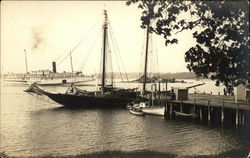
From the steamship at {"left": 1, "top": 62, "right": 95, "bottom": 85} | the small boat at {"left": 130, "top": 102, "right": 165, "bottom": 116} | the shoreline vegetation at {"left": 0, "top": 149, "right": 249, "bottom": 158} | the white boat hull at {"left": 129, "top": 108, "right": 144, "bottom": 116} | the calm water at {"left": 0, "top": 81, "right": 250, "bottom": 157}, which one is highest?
the steamship at {"left": 1, "top": 62, "right": 95, "bottom": 85}

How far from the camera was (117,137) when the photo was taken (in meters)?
24.9

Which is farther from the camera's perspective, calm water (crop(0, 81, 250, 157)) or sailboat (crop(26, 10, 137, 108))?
sailboat (crop(26, 10, 137, 108))

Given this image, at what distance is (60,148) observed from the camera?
21172 millimetres

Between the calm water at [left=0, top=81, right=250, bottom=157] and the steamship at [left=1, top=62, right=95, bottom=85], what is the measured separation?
295 ft

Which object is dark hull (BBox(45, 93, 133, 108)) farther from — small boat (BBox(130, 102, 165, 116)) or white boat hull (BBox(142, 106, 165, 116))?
white boat hull (BBox(142, 106, 165, 116))

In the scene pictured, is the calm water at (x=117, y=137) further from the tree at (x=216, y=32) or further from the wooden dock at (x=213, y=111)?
the tree at (x=216, y=32)

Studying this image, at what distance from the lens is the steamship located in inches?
5002

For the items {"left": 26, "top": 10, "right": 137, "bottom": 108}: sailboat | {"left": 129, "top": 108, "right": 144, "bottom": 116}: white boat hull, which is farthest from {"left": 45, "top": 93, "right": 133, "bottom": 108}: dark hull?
{"left": 129, "top": 108, "right": 144, "bottom": 116}: white boat hull

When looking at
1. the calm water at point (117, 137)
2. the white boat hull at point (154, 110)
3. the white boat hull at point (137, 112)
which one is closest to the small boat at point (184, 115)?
the calm water at point (117, 137)

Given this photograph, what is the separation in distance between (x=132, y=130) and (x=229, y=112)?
30.6 feet

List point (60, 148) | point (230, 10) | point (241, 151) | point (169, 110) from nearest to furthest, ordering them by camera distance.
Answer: point (230, 10) < point (241, 151) < point (60, 148) < point (169, 110)

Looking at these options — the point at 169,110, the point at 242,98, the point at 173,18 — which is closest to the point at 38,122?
the point at 169,110

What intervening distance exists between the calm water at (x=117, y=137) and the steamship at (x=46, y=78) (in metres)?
90.0

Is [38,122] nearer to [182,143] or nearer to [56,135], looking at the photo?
[56,135]
